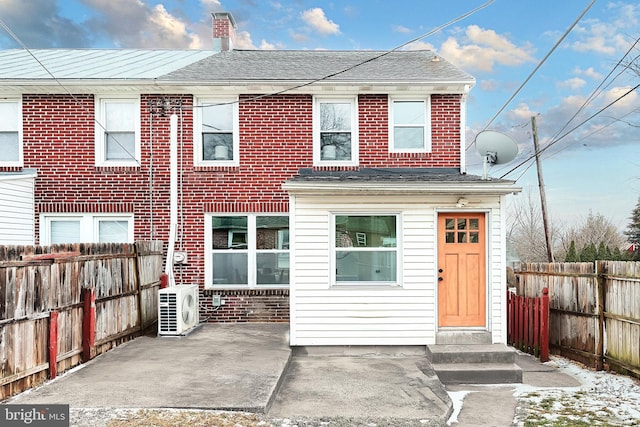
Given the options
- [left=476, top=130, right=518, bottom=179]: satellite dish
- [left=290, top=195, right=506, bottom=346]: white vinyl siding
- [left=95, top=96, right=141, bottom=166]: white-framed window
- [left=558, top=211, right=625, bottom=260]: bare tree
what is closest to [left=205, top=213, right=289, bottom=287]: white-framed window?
[left=95, top=96, right=141, bottom=166]: white-framed window

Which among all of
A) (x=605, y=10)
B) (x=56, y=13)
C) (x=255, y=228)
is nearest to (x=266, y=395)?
(x=255, y=228)

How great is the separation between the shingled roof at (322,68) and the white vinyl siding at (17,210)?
3.74 meters

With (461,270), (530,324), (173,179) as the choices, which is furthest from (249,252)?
(530,324)

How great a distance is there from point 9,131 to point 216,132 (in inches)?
181

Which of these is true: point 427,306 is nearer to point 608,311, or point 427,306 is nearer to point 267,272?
point 608,311

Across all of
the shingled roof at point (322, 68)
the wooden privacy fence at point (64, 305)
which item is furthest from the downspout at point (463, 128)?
the wooden privacy fence at point (64, 305)

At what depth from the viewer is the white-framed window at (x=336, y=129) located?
10820 mm

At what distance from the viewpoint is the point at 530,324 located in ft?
29.2

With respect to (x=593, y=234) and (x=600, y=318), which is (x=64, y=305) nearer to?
(x=600, y=318)

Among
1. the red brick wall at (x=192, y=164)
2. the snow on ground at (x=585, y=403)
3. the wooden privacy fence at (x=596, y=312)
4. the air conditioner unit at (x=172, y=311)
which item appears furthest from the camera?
the red brick wall at (x=192, y=164)

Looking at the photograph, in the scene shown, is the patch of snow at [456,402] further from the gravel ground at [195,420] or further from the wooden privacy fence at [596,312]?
the wooden privacy fence at [596,312]

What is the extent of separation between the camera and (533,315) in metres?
8.82

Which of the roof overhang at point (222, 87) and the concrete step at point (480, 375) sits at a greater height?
the roof overhang at point (222, 87)

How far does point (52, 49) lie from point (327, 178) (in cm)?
939
